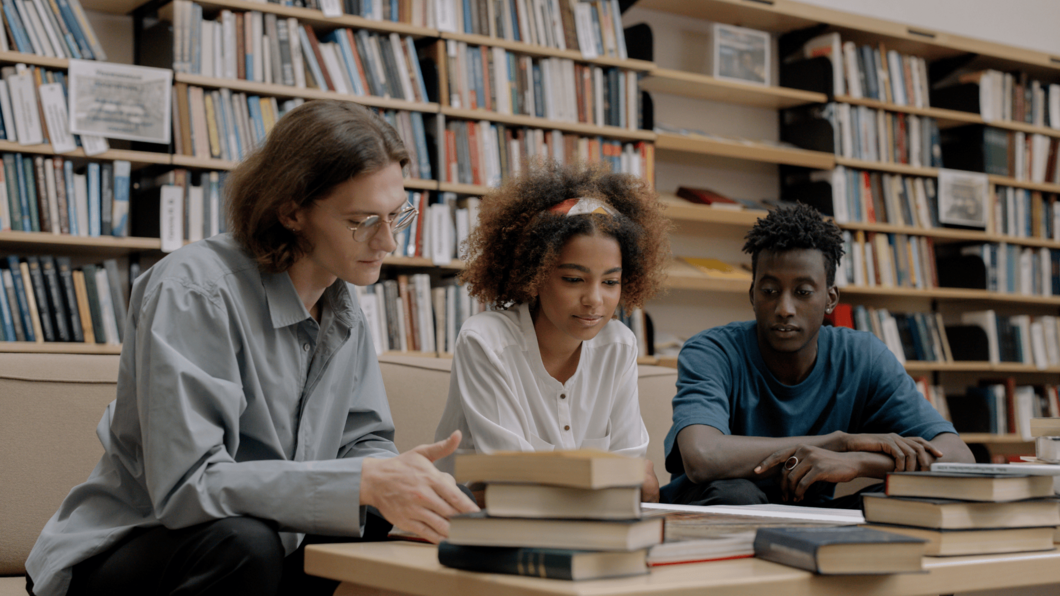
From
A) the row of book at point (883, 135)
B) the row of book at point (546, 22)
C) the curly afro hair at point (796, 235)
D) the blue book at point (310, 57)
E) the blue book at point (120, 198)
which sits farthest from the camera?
the row of book at point (883, 135)

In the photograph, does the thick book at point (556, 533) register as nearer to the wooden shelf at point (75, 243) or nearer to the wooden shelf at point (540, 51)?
the wooden shelf at point (75, 243)

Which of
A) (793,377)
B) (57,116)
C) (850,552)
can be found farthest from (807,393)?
(57,116)

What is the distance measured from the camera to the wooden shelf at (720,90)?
3.77 metres

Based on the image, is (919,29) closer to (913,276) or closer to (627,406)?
(913,276)

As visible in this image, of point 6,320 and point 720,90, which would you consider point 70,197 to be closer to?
point 6,320

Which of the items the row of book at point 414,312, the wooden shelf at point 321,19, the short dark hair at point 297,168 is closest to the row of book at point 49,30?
the wooden shelf at point 321,19

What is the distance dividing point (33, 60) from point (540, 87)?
66.9 inches

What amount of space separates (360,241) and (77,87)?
6.03ft

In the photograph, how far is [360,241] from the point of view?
1.30 m

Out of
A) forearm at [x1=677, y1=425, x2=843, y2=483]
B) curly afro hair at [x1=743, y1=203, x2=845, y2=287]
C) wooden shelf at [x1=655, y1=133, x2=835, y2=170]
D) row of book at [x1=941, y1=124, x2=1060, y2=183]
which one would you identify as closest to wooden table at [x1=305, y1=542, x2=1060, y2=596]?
forearm at [x1=677, y1=425, x2=843, y2=483]

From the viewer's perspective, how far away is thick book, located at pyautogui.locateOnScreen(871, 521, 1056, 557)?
961 mm

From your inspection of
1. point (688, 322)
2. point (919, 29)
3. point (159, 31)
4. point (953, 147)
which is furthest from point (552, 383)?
point (953, 147)

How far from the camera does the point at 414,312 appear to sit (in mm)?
3180

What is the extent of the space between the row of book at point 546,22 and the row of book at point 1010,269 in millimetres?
2058
